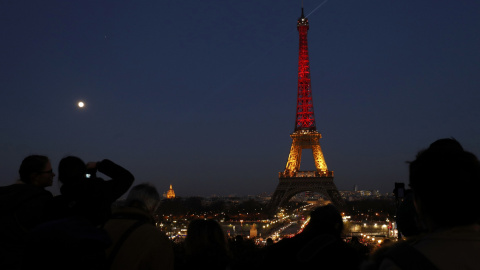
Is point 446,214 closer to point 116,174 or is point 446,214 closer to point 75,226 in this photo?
point 75,226

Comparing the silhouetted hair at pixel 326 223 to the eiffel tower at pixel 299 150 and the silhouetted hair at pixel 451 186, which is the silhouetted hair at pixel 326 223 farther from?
the eiffel tower at pixel 299 150

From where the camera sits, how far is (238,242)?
29.2ft

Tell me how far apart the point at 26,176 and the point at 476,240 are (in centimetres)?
415

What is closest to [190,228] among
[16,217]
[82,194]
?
[82,194]

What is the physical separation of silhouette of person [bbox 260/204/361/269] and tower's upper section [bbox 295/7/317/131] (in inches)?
2099

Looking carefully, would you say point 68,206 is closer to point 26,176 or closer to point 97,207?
point 97,207

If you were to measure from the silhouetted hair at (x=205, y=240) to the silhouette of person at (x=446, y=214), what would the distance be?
2239 mm

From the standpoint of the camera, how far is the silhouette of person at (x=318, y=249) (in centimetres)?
316

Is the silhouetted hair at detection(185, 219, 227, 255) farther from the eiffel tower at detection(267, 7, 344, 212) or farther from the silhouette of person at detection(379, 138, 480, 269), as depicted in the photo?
the eiffel tower at detection(267, 7, 344, 212)

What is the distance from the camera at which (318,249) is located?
3188 millimetres

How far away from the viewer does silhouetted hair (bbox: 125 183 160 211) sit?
370 cm

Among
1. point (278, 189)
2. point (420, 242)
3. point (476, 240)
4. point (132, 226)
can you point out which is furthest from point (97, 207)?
point (278, 189)

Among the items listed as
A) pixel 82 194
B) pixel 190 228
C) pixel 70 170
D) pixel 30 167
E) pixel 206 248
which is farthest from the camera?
pixel 30 167

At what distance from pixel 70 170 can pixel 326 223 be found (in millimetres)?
2067
